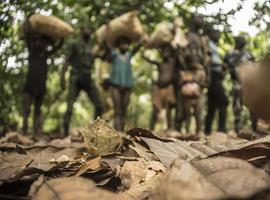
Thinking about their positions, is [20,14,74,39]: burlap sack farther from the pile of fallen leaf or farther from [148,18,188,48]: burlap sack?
the pile of fallen leaf

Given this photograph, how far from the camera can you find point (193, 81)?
23.2 feet

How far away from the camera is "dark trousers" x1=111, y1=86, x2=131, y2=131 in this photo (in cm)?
760

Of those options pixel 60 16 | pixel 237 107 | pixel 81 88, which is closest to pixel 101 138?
pixel 60 16

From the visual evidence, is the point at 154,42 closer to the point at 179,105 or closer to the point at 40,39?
the point at 179,105

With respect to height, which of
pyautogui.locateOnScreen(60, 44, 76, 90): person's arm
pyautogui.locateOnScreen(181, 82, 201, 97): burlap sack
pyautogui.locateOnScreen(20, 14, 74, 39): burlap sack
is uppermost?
pyautogui.locateOnScreen(20, 14, 74, 39): burlap sack

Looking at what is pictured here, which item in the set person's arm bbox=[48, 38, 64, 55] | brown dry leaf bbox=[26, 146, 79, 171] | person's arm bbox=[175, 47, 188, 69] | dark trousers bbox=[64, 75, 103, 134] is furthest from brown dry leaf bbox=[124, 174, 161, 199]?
dark trousers bbox=[64, 75, 103, 134]

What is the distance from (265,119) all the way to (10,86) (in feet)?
15.1

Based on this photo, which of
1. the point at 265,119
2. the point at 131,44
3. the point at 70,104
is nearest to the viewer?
the point at 265,119

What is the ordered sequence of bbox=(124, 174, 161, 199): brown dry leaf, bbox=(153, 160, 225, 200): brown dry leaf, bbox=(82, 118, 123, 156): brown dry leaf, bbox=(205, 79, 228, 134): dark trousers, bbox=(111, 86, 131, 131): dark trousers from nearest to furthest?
1. bbox=(153, 160, 225, 200): brown dry leaf
2. bbox=(124, 174, 161, 199): brown dry leaf
3. bbox=(82, 118, 123, 156): brown dry leaf
4. bbox=(111, 86, 131, 131): dark trousers
5. bbox=(205, 79, 228, 134): dark trousers

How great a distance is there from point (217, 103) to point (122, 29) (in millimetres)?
1882

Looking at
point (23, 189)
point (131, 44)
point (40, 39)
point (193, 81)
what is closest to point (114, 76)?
point (131, 44)

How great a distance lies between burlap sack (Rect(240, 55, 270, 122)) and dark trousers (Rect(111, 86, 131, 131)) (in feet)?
20.6

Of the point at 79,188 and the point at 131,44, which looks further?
the point at 131,44

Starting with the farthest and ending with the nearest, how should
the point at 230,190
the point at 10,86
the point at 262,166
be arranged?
the point at 10,86 → the point at 262,166 → the point at 230,190
